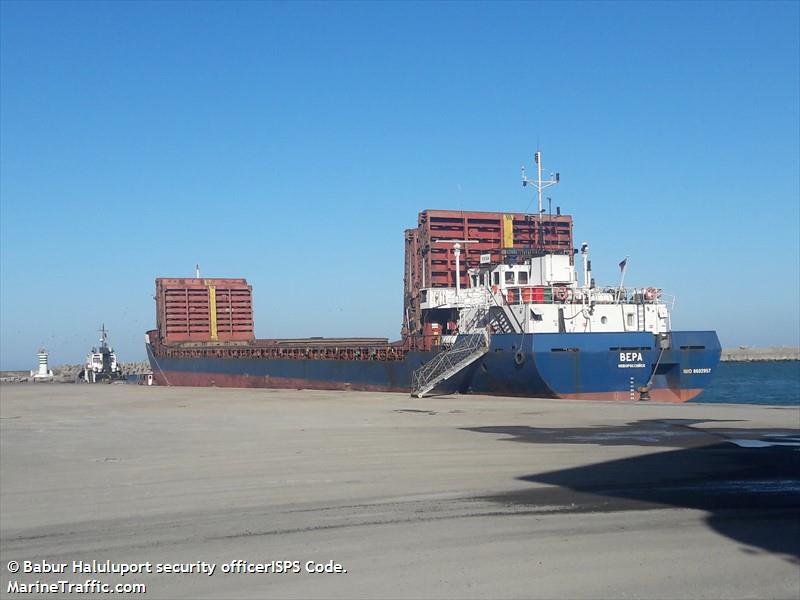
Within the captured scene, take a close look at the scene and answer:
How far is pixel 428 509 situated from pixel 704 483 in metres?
3.31

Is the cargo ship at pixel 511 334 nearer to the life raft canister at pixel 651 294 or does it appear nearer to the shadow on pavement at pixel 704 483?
the life raft canister at pixel 651 294

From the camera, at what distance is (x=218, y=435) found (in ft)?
52.0

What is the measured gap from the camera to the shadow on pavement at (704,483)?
716 cm

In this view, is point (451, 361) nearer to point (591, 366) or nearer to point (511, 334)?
point (511, 334)

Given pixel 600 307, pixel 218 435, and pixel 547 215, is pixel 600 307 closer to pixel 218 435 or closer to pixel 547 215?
pixel 547 215

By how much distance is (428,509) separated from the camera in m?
8.09

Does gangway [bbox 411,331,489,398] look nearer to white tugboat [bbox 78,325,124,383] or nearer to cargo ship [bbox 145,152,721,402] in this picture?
cargo ship [bbox 145,152,721,402]

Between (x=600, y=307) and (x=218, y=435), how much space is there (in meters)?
14.1

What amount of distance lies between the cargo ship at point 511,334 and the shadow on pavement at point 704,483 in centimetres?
1010

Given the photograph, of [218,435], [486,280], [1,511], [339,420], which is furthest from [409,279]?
[1,511]

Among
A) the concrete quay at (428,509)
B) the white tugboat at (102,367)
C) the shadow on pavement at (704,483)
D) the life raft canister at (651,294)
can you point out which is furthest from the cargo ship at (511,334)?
the white tugboat at (102,367)

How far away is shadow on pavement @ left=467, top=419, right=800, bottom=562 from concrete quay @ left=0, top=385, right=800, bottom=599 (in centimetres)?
4

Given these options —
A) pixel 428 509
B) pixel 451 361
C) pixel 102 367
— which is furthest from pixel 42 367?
pixel 428 509

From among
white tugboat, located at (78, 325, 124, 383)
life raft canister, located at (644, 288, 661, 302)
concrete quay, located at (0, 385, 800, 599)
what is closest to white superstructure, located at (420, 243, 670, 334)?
life raft canister, located at (644, 288, 661, 302)
